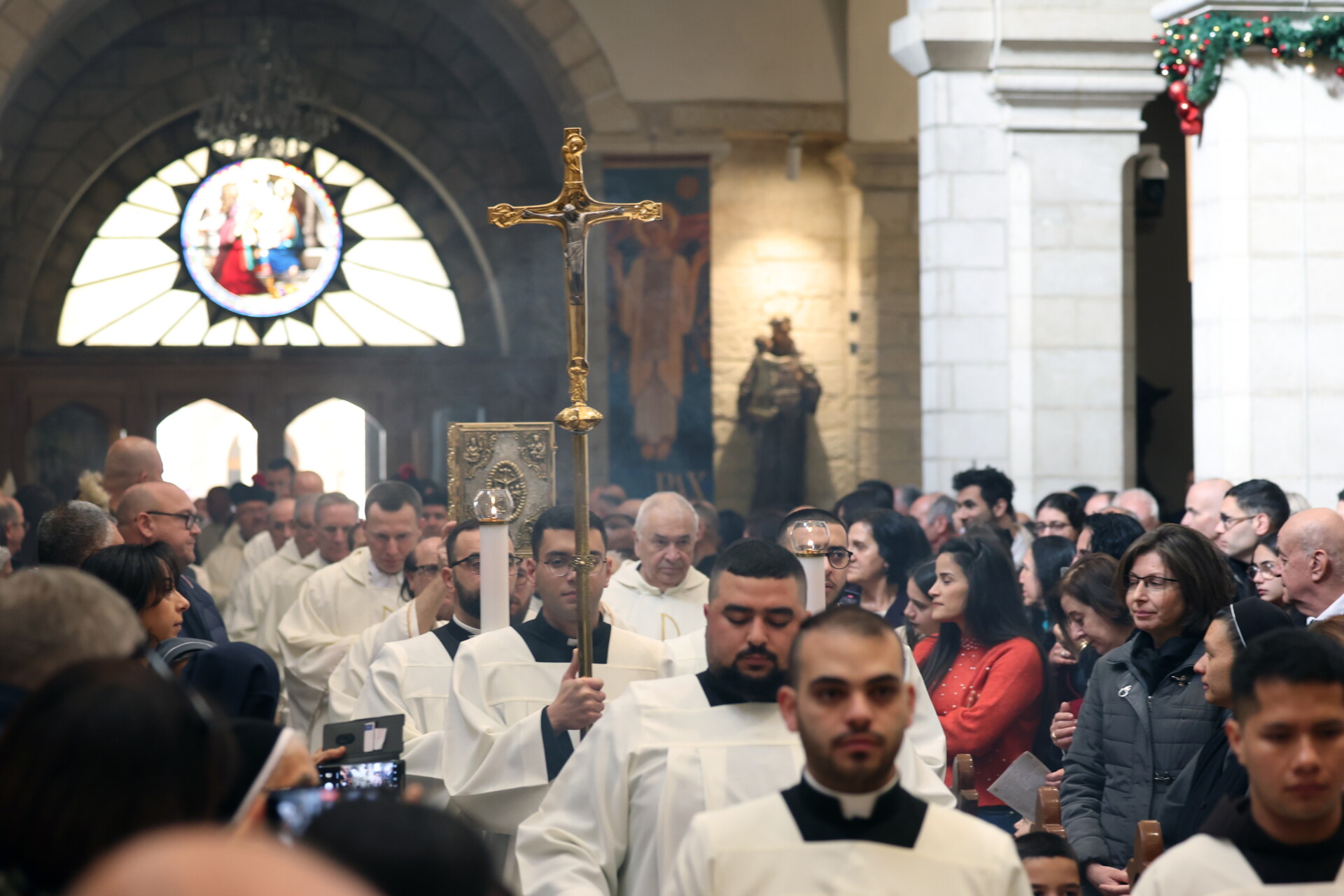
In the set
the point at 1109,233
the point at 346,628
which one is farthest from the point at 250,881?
the point at 1109,233

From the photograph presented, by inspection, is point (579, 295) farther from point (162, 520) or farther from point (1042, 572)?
point (1042, 572)

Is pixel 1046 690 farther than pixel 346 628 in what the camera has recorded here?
No

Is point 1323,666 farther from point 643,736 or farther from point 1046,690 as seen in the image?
point 1046,690

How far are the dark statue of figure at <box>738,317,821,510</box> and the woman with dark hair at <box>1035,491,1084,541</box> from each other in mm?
6960

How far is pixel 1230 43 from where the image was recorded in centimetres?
808

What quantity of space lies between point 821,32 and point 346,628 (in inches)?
373

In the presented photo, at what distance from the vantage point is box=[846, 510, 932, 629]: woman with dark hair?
21.8ft

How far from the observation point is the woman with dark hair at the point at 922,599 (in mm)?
5633

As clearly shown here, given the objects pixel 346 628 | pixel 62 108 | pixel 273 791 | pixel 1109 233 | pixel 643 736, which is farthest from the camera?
pixel 62 108

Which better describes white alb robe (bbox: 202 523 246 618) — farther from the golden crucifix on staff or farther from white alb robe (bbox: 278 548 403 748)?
the golden crucifix on staff

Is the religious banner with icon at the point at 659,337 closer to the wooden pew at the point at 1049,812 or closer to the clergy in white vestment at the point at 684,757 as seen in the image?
the wooden pew at the point at 1049,812

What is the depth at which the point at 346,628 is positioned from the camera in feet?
25.6

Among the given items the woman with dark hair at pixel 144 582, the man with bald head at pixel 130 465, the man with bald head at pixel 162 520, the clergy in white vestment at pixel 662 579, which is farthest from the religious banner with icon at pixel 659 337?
the woman with dark hair at pixel 144 582

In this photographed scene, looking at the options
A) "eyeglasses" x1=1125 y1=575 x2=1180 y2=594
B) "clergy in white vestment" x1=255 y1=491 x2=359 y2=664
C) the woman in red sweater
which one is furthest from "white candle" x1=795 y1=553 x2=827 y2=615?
"clergy in white vestment" x1=255 y1=491 x2=359 y2=664
